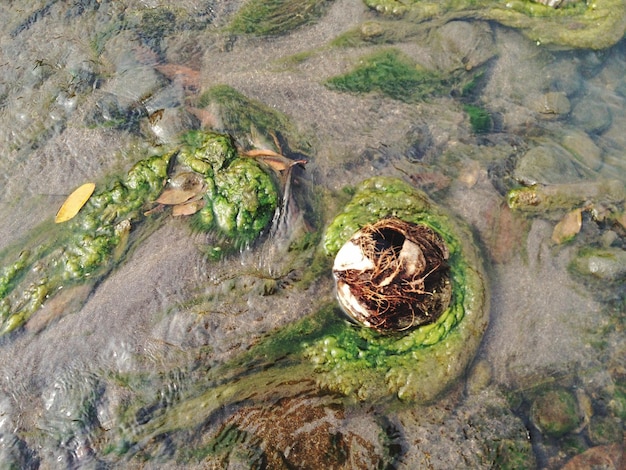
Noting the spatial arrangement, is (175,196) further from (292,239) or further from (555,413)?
(555,413)

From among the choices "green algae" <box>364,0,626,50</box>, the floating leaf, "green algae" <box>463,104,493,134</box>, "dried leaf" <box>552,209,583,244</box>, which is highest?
the floating leaf

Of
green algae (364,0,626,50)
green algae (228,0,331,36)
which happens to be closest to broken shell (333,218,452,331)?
green algae (228,0,331,36)

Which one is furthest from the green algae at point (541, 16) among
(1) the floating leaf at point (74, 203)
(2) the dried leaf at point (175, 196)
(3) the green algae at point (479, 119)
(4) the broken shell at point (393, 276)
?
(1) the floating leaf at point (74, 203)

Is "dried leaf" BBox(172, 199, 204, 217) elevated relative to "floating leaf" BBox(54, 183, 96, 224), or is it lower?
lower

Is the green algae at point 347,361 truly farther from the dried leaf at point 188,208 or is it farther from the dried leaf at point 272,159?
the dried leaf at point 188,208

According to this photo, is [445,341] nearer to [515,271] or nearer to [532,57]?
[515,271]

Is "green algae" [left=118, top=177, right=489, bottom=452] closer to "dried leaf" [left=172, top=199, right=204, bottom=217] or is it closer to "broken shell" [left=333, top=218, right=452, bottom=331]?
"broken shell" [left=333, top=218, right=452, bottom=331]
